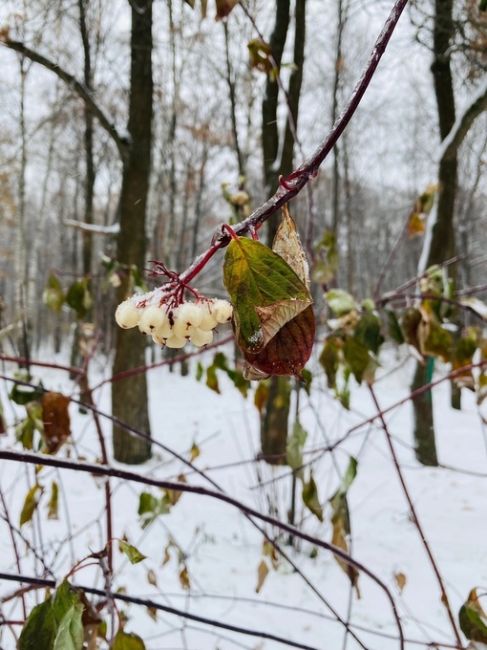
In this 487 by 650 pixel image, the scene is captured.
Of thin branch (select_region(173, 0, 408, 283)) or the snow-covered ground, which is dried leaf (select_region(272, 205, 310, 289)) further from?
the snow-covered ground

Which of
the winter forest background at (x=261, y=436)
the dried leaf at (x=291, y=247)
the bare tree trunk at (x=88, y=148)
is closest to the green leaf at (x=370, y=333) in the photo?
the winter forest background at (x=261, y=436)

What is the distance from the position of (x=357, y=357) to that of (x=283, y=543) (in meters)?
1.93

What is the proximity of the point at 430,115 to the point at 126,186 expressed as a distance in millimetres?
9961

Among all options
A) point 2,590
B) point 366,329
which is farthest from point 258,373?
point 2,590

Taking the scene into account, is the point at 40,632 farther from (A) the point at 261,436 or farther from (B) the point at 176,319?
(A) the point at 261,436

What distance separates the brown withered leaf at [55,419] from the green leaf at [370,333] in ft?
2.03

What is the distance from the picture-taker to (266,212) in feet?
0.99

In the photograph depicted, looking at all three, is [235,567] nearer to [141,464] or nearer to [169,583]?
[169,583]

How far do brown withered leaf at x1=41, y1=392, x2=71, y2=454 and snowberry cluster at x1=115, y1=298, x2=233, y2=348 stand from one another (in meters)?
0.65

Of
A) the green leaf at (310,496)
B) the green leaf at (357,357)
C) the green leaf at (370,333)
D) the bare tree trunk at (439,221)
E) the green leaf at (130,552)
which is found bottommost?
the green leaf at (130,552)

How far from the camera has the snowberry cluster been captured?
0.31 meters

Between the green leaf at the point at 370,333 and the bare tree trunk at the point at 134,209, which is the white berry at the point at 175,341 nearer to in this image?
the green leaf at the point at 370,333

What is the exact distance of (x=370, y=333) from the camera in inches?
42.2

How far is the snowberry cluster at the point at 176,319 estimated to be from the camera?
1.03 feet
